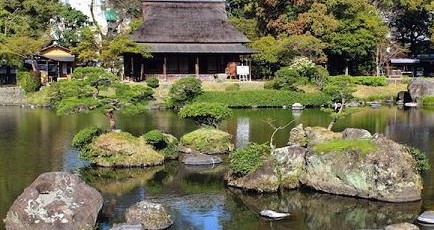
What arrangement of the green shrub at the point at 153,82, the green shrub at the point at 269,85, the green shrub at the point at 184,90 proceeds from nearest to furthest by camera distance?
1. the green shrub at the point at 184,90
2. the green shrub at the point at 153,82
3. the green shrub at the point at 269,85

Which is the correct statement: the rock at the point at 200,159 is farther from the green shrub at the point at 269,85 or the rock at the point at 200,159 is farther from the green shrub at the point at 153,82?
the green shrub at the point at 269,85

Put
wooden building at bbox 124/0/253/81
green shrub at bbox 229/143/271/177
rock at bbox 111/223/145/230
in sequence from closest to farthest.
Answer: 1. rock at bbox 111/223/145/230
2. green shrub at bbox 229/143/271/177
3. wooden building at bbox 124/0/253/81

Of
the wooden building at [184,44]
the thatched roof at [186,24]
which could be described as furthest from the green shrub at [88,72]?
the thatched roof at [186,24]

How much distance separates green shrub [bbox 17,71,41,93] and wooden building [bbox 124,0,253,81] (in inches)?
325

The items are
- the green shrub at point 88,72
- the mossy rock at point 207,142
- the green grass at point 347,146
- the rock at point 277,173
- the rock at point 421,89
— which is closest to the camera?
the green grass at point 347,146

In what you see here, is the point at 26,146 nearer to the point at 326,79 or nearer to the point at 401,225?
the point at 401,225

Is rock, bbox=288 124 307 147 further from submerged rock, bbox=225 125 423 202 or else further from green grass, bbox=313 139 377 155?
green grass, bbox=313 139 377 155

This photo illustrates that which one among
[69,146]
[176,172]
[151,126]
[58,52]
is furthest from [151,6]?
A: [176,172]

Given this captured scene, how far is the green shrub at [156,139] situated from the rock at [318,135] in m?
6.25

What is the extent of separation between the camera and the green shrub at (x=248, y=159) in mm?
22266

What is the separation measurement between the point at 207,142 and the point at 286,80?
83.5ft

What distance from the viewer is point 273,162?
22516 mm

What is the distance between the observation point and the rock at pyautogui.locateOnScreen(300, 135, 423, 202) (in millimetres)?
20688

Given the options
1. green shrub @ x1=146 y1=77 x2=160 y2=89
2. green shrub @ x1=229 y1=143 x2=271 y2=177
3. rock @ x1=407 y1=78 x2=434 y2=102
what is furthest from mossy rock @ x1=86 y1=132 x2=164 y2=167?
rock @ x1=407 y1=78 x2=434 y2=102
